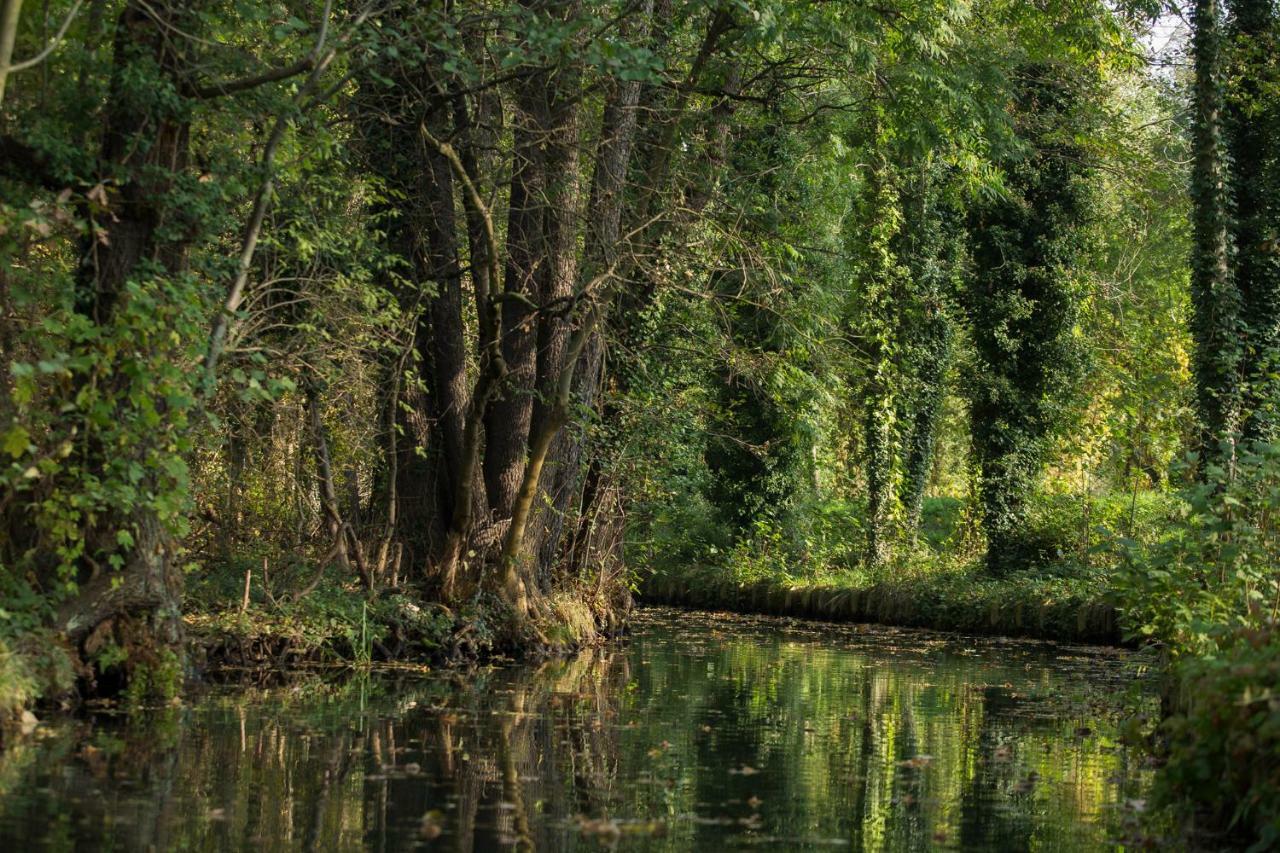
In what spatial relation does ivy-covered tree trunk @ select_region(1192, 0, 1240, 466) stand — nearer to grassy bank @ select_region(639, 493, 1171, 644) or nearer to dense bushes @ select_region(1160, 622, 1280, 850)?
grassy bank @ select_region(639, 493, 1171, 644)

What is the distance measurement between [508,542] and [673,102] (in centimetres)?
531

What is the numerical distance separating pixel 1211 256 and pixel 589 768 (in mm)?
11958

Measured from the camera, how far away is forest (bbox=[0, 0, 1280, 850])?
9.86m

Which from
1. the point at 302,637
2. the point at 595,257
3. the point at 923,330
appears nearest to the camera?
the point at 302,637

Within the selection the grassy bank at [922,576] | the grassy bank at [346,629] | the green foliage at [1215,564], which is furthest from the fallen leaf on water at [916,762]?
the grassy bank at [922,576]

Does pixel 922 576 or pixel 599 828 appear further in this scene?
pixel 922 576

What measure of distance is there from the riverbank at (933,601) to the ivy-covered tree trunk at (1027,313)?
5.93 ft

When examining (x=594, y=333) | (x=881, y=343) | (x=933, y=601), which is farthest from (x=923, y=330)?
(x=594, y=333)

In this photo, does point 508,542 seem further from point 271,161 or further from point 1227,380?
point 1227,380

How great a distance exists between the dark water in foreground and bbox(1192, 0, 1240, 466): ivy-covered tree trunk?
4670 mm

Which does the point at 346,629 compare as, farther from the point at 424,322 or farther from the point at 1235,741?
the point at 1235,741

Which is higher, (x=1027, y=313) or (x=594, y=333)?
(x=1027, y=313)

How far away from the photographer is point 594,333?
15969 millimetres

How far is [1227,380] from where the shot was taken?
17.0 m
